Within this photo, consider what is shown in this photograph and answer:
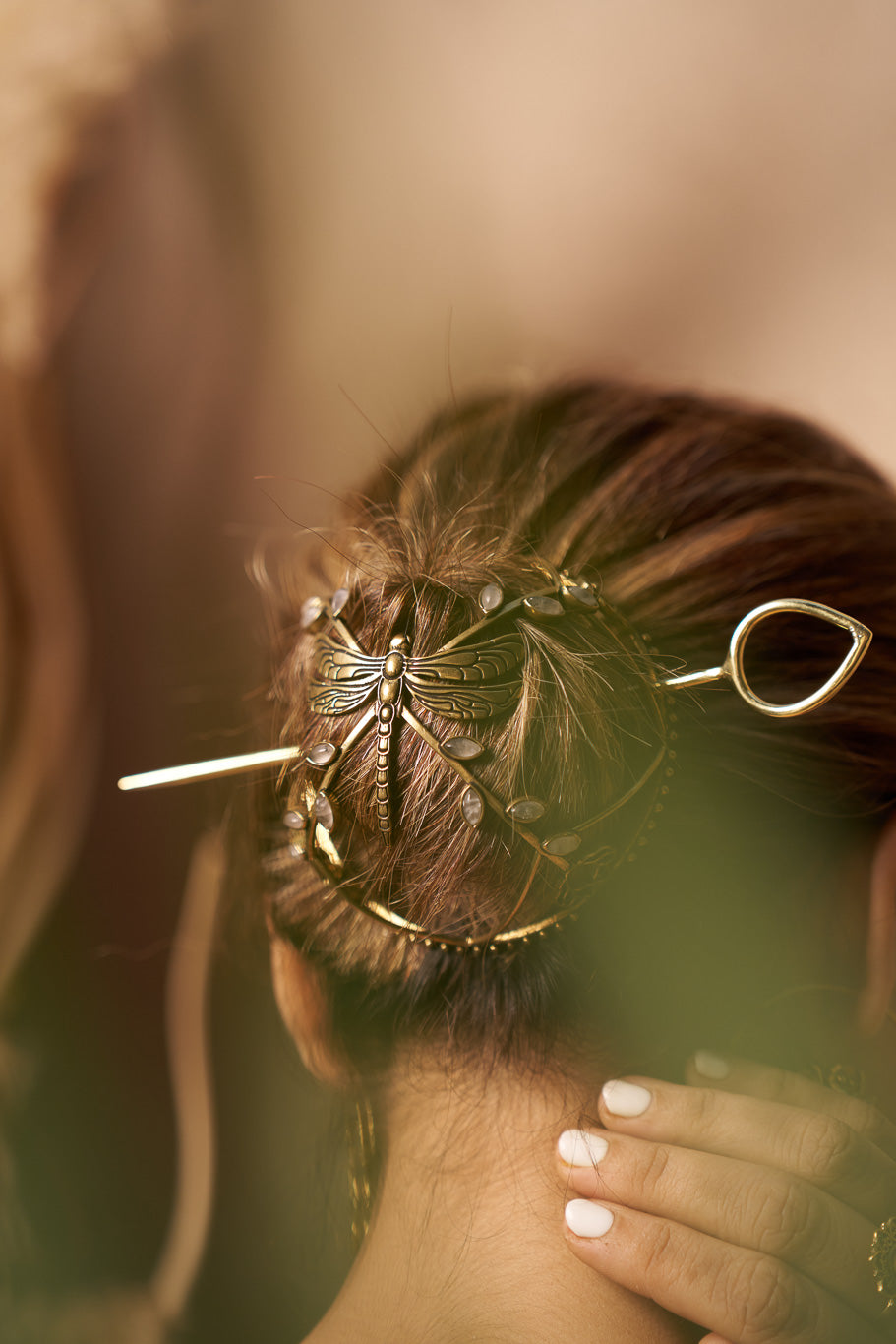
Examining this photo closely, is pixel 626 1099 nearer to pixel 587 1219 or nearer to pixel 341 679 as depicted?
pixel 587 1219

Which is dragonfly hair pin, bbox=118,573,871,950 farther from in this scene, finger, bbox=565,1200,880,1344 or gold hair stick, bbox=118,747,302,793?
finger, bbox=565,1200,880,1344

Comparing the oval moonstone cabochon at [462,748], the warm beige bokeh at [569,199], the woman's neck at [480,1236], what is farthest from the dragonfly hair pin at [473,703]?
the warm beige bokeh at [569,199]

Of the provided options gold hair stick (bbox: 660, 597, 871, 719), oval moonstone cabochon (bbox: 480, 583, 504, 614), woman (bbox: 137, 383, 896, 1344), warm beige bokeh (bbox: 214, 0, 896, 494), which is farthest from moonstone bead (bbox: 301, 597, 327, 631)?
warm beige bokeh (bbox: 214, 0, 896, 494)

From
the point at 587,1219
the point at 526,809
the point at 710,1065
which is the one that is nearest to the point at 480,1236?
the point at 587,1219

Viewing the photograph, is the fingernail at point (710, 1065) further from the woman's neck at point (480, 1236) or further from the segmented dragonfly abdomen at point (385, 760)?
the segmented dragonfly abdomen at point (385, 760)

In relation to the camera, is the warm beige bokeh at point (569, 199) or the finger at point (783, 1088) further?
the warm beige bokeh at point (569, 199)

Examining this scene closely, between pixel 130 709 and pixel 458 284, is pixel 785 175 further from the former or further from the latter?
pixel 130 709
